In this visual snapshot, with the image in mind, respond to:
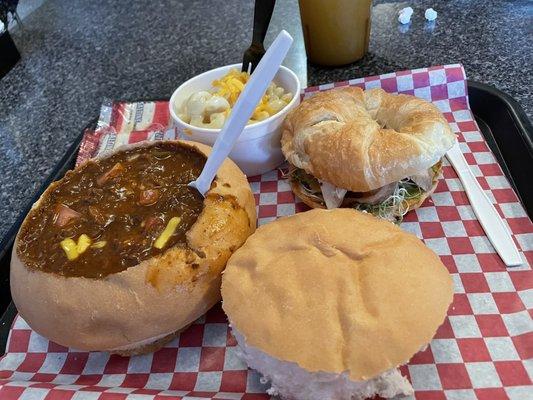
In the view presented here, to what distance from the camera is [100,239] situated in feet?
3.62

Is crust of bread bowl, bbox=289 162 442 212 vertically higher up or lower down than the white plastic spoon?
lower down

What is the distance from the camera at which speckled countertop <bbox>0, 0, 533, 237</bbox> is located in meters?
1.87

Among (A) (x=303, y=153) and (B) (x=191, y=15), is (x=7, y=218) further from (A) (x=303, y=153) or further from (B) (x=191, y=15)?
(B) (x=191, y=15)

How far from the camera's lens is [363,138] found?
1.25 m

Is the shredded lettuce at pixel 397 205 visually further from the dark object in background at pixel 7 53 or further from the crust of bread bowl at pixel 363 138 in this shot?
the dark object in background at pixel 7 53

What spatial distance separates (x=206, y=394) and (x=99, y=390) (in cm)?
23

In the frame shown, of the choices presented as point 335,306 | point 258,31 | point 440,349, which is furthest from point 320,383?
point 258,31

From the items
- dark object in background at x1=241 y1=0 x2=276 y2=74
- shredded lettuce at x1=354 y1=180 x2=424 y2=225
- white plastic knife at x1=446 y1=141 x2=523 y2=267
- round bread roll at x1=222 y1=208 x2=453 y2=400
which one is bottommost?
white plastic knife at x1=446 y1=141 x2=523 y2=267

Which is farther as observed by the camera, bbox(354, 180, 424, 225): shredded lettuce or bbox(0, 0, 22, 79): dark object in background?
bbox(0, 0, 22, 79): dark object in background

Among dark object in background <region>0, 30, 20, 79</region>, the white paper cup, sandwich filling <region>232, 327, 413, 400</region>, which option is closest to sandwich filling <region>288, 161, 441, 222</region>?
the white paper cup

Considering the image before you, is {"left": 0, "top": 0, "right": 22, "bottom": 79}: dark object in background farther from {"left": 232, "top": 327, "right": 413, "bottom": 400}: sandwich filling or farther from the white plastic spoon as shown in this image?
{"left": 232, "top": 327, "right": 413, "bottom": 400}: sandwich filling

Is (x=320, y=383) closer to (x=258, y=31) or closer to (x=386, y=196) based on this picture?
(x=386, y=196)

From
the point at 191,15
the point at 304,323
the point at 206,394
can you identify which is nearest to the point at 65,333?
the point at 206,394

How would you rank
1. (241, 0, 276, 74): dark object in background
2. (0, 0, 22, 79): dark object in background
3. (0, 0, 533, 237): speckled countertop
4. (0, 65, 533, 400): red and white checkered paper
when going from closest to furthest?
(0, 65, 533, 400): red and white checkered paper, (241, 0, 276, 74): dark object in background, (0, 0, 533, 237): speckled countertop, (0, 0, 22, 79): dark object in background
